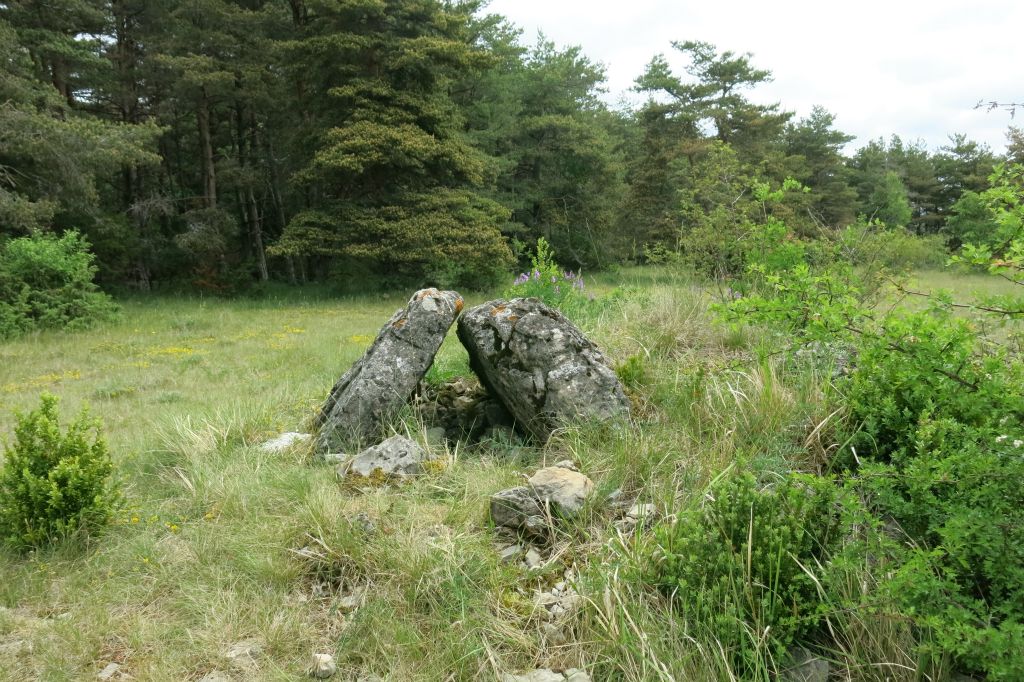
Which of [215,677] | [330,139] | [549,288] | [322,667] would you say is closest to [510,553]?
[322,667]

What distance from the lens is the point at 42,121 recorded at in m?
11.6

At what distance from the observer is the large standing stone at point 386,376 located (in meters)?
4.28

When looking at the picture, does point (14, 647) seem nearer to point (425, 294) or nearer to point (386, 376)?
point (386, 376)

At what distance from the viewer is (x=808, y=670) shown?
2131 millimetres

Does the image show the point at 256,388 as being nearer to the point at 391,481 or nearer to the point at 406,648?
the point at 391,481

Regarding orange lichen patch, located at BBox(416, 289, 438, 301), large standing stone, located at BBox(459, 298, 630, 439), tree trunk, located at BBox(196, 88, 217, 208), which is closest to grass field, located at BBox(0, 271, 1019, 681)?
large standing stone, located at BBox(459, 298, 630, 439)

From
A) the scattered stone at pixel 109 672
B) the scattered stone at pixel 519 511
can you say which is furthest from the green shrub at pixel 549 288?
the scattered stone at pixel 109 672

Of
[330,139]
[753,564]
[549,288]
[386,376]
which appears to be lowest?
[753,564]

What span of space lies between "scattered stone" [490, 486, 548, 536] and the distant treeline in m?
9.71

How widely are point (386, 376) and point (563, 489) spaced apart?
1.76 m

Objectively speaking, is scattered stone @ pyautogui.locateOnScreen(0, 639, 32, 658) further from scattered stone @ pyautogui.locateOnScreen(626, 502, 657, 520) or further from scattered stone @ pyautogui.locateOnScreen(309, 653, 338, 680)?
scattered stone @ pyautogui.locateOnScreen(626, 502, 657, 520)

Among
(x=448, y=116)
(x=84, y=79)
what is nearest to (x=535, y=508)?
(x=448, y=116)

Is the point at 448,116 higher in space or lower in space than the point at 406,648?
higher

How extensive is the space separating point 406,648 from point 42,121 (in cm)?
1359
